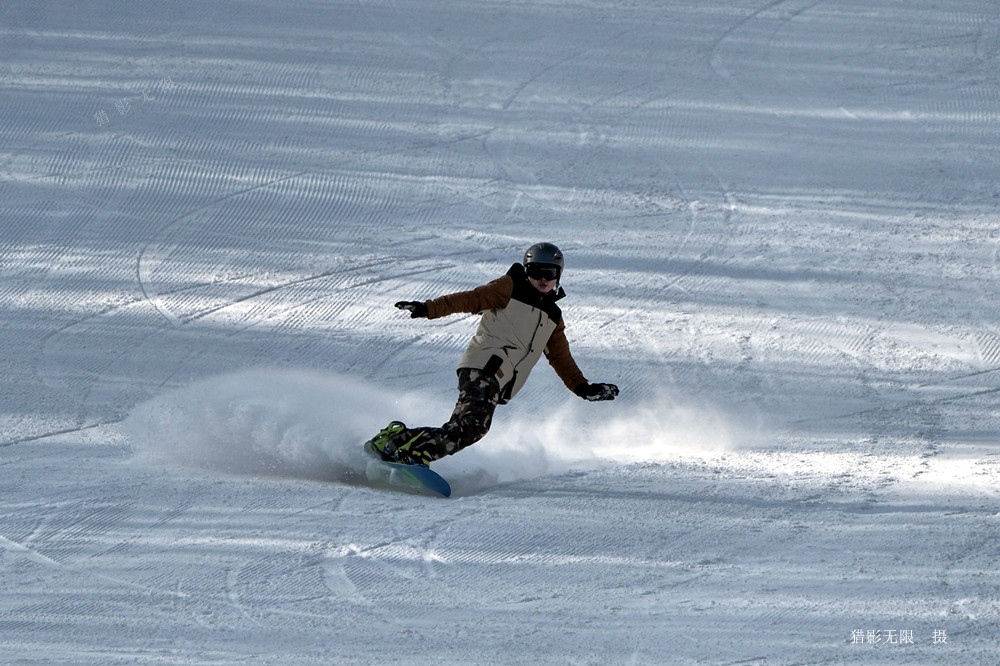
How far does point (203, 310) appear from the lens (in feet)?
29.8

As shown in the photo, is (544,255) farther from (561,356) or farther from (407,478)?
(407,478)

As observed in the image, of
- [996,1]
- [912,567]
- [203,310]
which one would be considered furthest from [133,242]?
[996,1]

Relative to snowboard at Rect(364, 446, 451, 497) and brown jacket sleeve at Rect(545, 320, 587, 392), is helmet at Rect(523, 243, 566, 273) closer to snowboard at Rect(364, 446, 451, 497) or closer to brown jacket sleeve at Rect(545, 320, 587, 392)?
brown jacket sleeve at Rect(545, 320, 587, 392)

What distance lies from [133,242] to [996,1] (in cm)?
996

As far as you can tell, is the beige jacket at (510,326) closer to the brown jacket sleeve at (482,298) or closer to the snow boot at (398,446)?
the brown jacket sleeve at (482,298)

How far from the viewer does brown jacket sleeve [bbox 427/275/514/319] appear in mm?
5965

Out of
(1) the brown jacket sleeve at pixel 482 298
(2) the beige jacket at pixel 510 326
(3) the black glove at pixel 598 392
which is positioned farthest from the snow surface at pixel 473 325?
(1) the brown jacket sleeve at pixel 482 298

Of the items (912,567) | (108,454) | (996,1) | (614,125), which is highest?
(996,1)

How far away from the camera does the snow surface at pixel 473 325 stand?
464cm

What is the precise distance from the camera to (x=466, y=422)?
19.9 ft

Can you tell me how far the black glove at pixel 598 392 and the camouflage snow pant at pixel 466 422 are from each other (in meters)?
0.44

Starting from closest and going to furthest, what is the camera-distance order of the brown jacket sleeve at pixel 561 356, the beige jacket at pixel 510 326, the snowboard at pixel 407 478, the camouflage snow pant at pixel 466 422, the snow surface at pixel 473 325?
1. the snow surface at pixel 473 325
2. the snowboard at pixel 407 478
3. the camouflage snow pant at pixel 466 422
4. the beige jacket at pixel 510 326
5. the brown jacket sleeve at pixel 561 356

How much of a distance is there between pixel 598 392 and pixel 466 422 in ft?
2.20

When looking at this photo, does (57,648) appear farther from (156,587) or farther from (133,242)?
(133,242)
